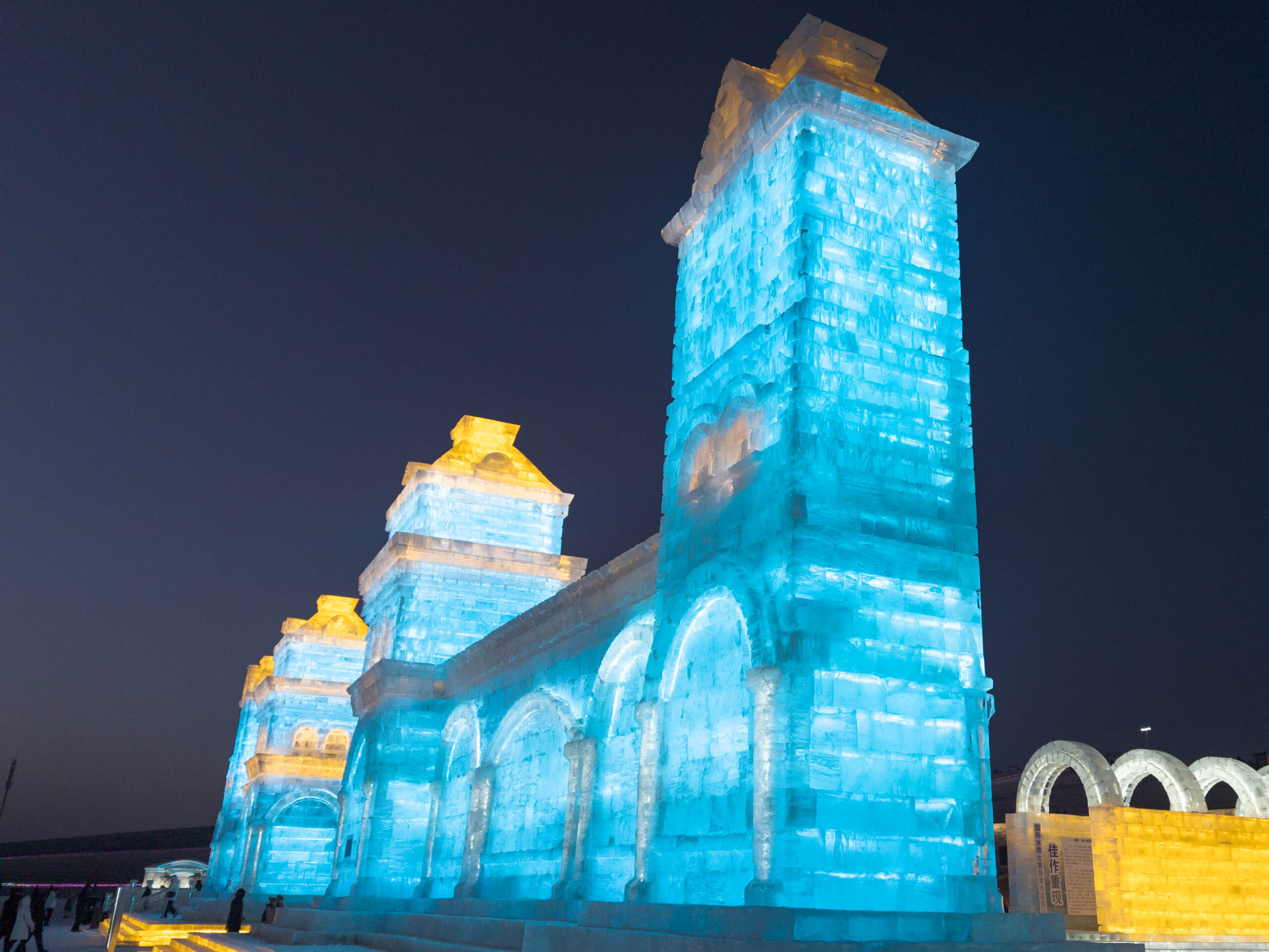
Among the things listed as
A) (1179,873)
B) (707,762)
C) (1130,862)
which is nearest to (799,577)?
(707,762)

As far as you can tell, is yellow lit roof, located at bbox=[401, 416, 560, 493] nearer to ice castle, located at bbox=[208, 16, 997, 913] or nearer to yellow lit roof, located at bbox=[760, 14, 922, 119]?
ice castle, located at bbox=[208, 16, 997, 913]

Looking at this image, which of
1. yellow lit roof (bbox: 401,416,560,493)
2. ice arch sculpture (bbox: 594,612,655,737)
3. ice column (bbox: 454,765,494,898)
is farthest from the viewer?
yellow lit roof (bbox: 401,416,560,493)

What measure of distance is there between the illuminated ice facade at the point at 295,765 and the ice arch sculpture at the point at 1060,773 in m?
23.3

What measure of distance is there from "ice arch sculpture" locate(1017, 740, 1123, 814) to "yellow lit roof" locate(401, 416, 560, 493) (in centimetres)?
1481

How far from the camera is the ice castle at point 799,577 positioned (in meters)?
11.1

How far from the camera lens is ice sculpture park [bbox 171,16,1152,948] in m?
11.0

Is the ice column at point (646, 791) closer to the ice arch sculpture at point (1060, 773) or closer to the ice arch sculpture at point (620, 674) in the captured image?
the ice arch sculpture at point (620, 674)

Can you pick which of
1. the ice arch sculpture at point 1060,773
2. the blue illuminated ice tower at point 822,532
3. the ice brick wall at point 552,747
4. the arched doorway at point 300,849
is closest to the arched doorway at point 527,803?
the ice brick wall at point 552,747

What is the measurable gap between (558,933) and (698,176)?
36.1 feet

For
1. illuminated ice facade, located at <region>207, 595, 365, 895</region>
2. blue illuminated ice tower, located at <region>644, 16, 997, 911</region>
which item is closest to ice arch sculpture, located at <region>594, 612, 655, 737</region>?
blue illuminated ice tower, located at <region>644, 16, 997, 911</region>

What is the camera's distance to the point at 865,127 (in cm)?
1395

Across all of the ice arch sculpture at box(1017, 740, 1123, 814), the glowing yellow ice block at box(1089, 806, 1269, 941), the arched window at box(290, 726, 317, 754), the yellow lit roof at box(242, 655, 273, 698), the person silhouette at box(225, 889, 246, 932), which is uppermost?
the yellow lit roof at box(242, 655, 273, 698)

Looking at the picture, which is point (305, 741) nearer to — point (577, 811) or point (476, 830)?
point (476, 830)

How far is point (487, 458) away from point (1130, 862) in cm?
1893
